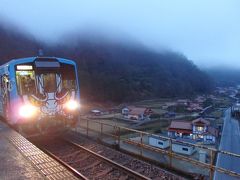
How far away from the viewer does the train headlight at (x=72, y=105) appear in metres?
10.6

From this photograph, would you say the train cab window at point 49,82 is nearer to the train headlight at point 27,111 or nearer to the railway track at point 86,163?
the train headlight at point 27,111

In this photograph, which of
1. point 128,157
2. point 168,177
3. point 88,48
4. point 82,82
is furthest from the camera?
point 88,48

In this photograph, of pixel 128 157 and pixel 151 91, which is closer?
pixel 128 157

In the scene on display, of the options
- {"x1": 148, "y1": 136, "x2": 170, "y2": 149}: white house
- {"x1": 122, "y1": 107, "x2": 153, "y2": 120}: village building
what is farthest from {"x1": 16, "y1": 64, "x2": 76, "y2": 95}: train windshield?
{"x1": 122, "y1": 107, "x2": 153, "y2": 120}: village building

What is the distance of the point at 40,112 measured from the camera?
9836 millimetres

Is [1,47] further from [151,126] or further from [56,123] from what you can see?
[56,123]

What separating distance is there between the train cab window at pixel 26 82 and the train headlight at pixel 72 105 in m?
1.56

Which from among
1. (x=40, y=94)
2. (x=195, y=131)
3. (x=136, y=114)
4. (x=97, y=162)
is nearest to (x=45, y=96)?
(x=40, y=94)

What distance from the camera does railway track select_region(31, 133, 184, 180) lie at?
24.2ft

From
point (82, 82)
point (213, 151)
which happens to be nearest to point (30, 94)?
point (213, 151)

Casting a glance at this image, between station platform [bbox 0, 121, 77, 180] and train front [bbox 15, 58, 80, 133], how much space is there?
1.53m

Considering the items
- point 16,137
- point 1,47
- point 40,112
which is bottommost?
point 16,137

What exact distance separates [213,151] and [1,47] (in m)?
71.1

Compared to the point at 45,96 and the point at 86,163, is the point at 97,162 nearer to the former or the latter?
the point at 86,163
